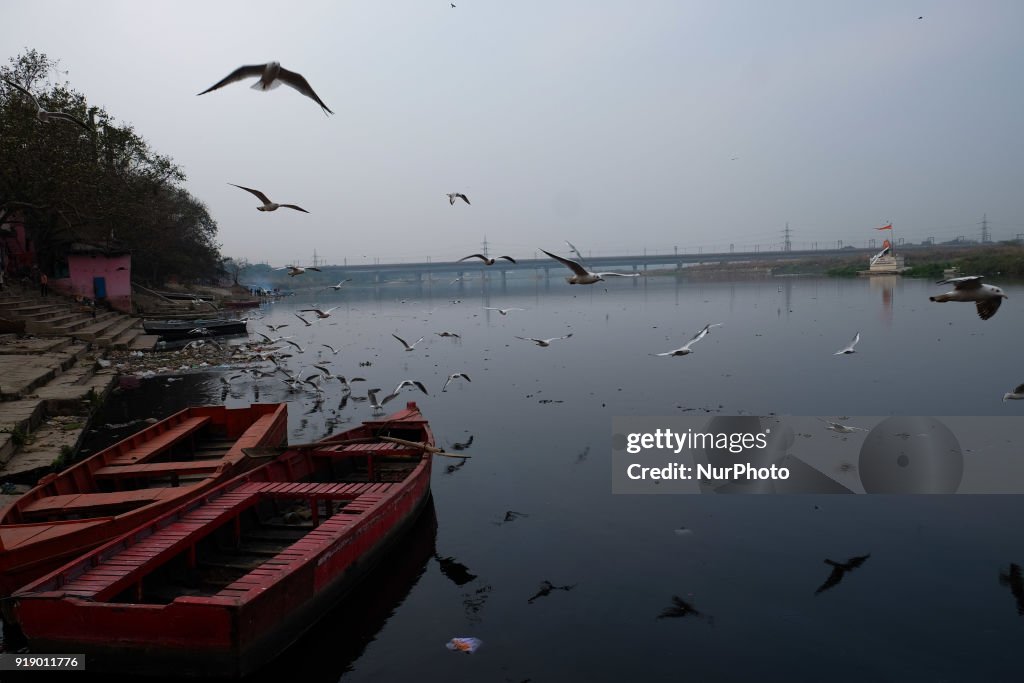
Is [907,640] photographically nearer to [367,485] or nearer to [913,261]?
[367,485]

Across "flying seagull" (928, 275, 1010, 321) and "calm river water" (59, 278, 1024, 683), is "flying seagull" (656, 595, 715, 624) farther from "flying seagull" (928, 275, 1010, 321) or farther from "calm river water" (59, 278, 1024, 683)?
"flying seagull" (928, 275, 1010, 321)

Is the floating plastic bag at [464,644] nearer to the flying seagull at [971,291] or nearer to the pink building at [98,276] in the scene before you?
the flying seagull at [971,291]

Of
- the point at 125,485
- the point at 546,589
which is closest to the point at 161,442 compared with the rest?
the point at 125,485

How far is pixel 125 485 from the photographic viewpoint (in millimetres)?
10062

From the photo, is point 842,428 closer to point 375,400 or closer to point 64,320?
point 375,400

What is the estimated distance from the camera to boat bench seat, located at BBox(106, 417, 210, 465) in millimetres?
10562

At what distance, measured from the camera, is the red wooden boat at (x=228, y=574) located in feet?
19.3

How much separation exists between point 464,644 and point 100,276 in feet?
127

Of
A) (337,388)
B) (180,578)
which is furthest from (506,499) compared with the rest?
(337,388)

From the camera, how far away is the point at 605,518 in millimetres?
11000

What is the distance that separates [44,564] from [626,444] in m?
11.3

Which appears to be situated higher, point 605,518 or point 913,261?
point 913,261

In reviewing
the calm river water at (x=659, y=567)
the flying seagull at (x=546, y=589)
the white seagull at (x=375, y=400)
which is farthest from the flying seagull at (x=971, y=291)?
the white seagull at (x=375, y=400)

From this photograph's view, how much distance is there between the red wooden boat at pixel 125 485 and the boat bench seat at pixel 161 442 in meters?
0.01
